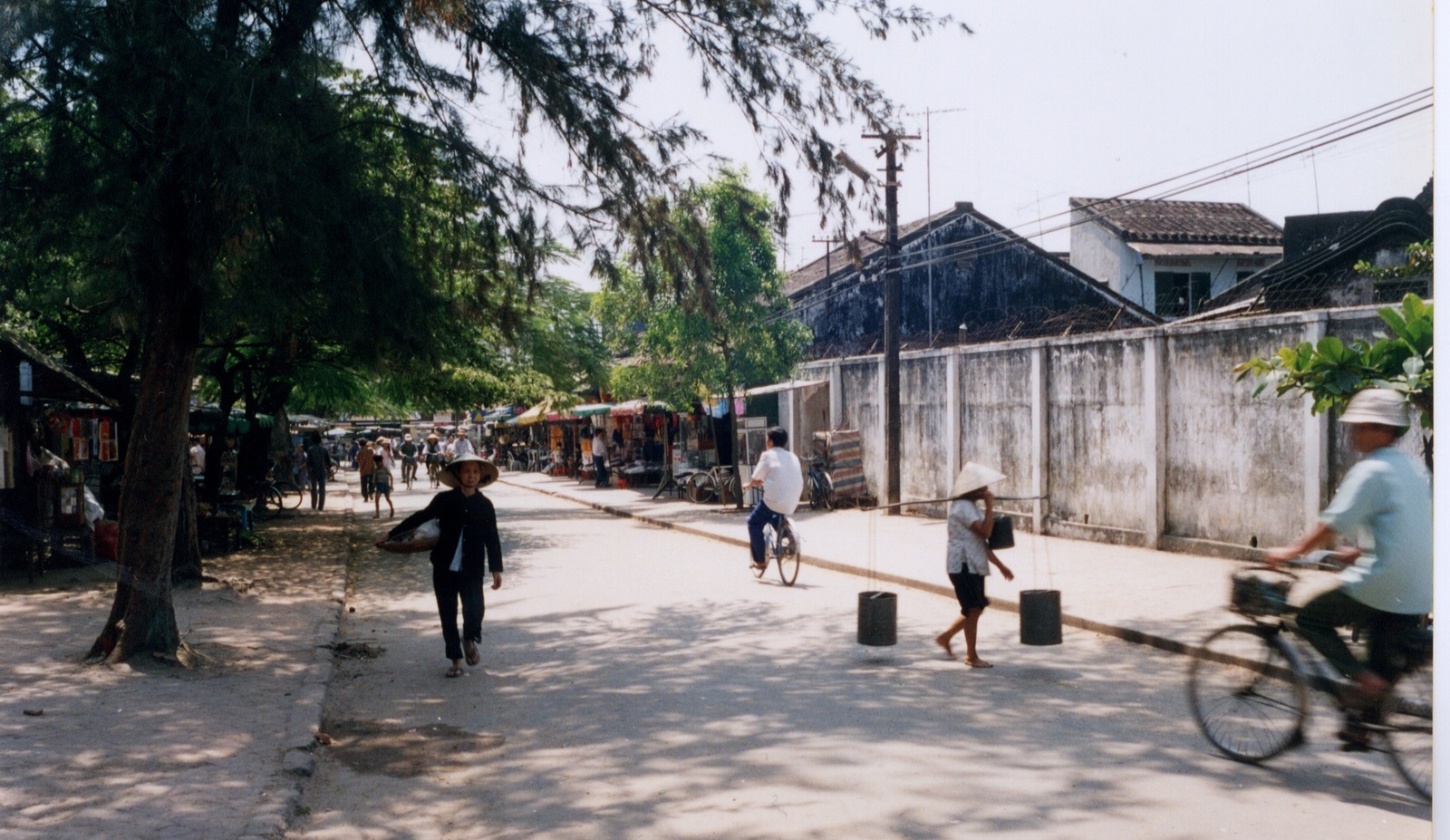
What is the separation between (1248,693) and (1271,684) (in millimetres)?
113

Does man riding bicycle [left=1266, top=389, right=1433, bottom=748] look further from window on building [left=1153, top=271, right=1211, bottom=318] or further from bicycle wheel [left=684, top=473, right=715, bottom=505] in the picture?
window on building [left=1153, top=271, right=1211, bottom=318]

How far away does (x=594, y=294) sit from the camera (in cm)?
2516

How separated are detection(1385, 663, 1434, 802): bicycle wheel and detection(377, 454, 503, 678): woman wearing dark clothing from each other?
225 inches

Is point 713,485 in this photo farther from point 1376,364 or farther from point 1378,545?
point 1378,545

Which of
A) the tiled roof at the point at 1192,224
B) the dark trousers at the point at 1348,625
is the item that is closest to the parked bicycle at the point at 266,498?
the dark trousers at the point at 1348,625

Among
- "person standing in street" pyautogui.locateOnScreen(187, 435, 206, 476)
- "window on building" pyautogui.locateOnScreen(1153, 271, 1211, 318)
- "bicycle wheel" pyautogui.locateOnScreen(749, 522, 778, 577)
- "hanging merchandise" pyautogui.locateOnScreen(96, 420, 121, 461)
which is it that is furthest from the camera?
"window on building" pyautogui.locateOnScreen(1153, 271, 1211, 318)

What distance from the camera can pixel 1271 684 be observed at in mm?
5590

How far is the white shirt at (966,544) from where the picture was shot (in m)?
8.41

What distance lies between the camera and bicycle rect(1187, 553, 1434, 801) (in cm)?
500

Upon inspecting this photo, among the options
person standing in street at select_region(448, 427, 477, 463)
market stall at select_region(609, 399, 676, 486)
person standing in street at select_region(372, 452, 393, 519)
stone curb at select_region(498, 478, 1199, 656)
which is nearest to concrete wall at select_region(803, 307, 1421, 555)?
stone curb at select_region(498, 478, 1199, 656)

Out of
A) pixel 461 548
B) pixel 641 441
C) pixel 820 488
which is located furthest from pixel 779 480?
pixel 641 441

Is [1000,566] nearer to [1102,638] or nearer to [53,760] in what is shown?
[1102,638]

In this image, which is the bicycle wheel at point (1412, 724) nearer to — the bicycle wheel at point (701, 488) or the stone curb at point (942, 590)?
the stone curb at point (942, 590)

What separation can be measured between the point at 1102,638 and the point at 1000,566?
167cm
